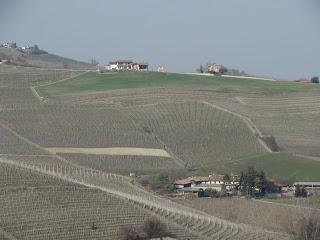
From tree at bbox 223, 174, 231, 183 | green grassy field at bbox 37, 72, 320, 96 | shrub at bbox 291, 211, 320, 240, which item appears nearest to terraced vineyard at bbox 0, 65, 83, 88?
green grassy field at bbox 37, 72, 320, 96

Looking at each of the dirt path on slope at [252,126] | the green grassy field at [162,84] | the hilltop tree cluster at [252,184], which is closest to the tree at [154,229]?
the hilltop tree cluster at [252,184]

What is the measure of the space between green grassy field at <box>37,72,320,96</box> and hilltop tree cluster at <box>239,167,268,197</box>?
2022 cm

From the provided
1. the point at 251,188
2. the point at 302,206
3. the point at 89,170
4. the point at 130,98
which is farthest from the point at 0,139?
the point at 130,98

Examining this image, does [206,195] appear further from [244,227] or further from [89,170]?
[244,227]

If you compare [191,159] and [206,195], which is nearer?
[206,195]

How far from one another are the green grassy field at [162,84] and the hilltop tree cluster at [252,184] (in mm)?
20224

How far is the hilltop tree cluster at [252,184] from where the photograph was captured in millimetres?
39384

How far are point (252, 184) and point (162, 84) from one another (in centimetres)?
2331

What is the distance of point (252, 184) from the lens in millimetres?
39469

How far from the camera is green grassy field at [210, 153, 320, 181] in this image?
143 feet

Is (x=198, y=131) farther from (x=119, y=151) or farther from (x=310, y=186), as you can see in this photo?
(x=310, y=186)

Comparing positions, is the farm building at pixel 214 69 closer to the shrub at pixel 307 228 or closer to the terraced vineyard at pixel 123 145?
the terraced vineyard at pixel 123 145

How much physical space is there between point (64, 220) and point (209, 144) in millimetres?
21335

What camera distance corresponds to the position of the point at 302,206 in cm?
3494
